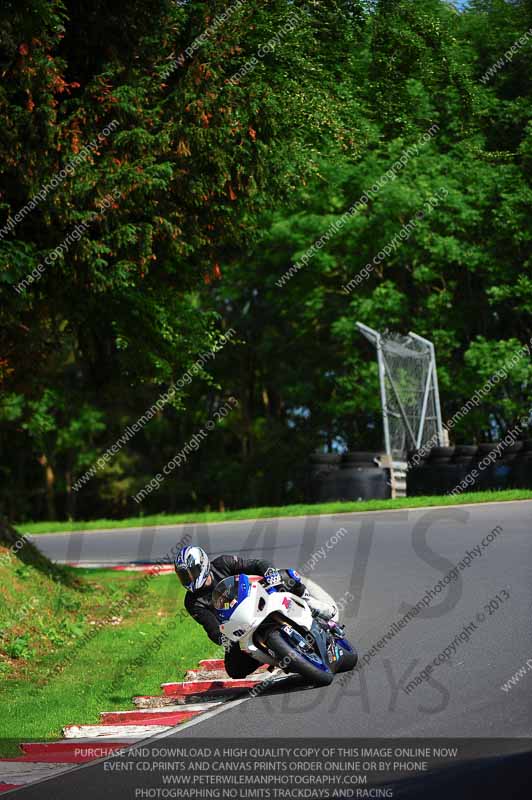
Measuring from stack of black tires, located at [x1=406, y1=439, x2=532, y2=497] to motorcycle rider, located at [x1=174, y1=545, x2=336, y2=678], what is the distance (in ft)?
53.4

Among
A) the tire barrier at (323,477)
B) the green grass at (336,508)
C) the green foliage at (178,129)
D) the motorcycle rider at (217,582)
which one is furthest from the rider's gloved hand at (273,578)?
the tire barrier at (323,477)

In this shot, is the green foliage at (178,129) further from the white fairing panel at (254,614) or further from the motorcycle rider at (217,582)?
the white fairing panel at (254,614)

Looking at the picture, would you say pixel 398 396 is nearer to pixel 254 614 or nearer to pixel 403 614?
pixel 403 614

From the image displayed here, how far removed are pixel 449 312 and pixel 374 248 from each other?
367 cm

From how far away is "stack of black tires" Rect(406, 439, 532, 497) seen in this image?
24906 millimetres

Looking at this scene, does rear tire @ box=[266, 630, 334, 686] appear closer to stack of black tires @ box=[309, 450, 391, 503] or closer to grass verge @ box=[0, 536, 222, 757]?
grass verge @ box=[0, 536, 222, 757]

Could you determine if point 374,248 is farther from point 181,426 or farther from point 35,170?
point 35,170

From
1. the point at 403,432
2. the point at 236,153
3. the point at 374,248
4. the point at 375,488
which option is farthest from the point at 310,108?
the point at 374,248

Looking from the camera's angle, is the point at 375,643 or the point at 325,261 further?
the point at 325,261

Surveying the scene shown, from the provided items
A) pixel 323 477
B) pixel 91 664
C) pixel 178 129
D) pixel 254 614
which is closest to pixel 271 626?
pixel 254 614

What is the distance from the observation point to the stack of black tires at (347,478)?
27047 millimetres

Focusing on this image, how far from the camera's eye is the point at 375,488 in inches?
1064

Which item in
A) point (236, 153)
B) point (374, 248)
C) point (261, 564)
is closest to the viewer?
point (261, 564)

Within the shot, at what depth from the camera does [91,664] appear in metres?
11.9
